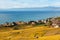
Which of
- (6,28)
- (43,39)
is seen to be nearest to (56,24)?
(6,28)

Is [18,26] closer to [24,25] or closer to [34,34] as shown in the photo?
[24,25]

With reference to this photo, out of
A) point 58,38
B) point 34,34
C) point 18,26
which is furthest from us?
point 18,26

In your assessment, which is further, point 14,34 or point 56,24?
point 56,24

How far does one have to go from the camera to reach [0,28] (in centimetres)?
16625

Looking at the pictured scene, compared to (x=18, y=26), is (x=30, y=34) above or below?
above

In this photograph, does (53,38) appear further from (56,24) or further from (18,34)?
(56,24)

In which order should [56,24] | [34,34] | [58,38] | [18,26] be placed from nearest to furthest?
[58,38]
[34,34]
[56,24]
[18,26]

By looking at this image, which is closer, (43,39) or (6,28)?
(43,39)

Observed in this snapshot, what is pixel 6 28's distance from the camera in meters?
169

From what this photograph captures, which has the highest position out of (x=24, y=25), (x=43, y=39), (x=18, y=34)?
(x=43, y=39)

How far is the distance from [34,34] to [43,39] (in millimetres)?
34011

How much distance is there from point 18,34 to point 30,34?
9623 millimetres

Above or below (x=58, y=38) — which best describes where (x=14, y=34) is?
below

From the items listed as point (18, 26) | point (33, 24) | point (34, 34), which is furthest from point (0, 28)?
point (34, 34)
